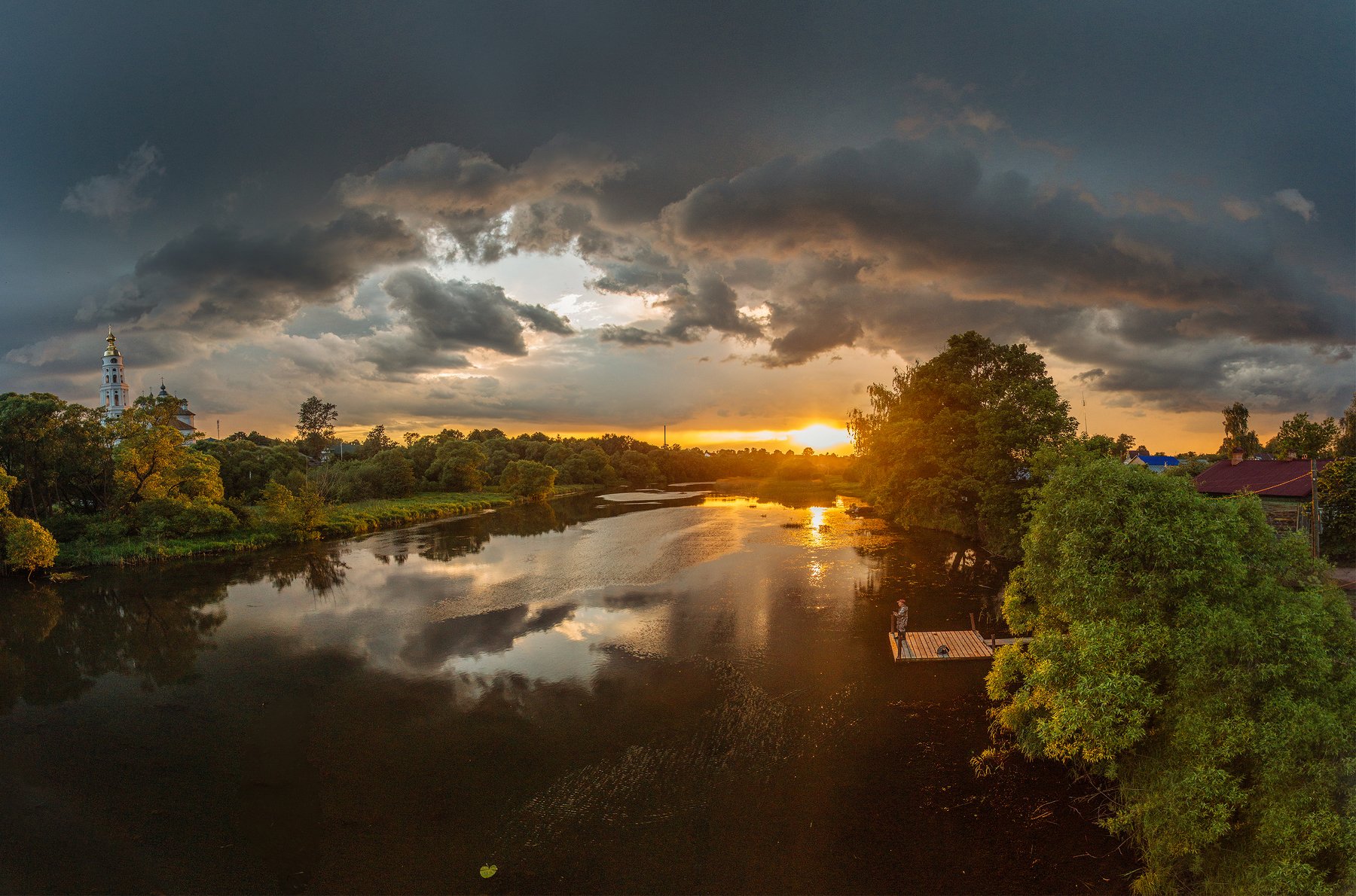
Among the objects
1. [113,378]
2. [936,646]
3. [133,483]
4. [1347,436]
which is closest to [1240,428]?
[1347,436]

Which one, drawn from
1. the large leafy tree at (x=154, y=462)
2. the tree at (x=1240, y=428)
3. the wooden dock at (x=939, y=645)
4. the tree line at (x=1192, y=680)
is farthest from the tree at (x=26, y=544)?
the tree at (x=1240, y=428)

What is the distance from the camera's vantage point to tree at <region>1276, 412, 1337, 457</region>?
31547 millimetres

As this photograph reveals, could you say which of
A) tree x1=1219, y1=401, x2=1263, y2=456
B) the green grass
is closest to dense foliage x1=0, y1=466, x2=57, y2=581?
the green grass

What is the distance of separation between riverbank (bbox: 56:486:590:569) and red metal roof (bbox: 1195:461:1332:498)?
190ft

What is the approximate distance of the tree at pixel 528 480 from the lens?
3307 inches

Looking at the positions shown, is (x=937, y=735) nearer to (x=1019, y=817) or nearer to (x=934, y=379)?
(x=1019, y=817)

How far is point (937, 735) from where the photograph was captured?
13773mm

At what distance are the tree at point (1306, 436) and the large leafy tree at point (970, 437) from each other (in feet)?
39.3

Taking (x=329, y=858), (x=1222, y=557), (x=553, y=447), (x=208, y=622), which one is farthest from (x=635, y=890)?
(x=553, y=447)

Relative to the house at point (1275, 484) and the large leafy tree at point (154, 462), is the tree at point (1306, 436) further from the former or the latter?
the large leafy tree at point (154, 462)

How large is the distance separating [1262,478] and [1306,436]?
6.47m

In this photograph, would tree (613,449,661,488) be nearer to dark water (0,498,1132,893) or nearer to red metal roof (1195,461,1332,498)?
dark water (0,498,1132,893)

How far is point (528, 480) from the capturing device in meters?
84.0

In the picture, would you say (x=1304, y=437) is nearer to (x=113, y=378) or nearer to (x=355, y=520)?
(x=355, y=520)
